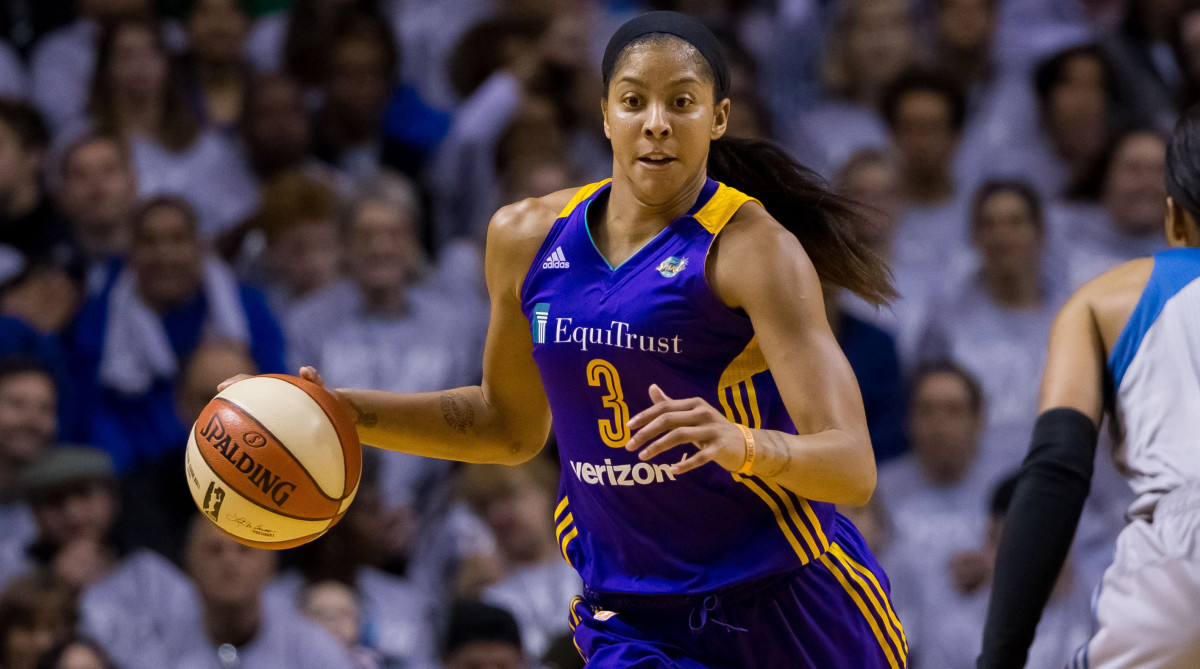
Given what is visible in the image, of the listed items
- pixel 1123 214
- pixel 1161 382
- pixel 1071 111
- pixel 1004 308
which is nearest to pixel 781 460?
pixel 1161 382

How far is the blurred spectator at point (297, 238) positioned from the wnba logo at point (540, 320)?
3993 millimetres

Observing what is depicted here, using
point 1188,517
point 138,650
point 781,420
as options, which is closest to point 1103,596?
point 1188,517

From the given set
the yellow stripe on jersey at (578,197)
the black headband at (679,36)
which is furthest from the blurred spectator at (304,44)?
the black headband at (679,36)

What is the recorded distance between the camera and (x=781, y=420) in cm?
337

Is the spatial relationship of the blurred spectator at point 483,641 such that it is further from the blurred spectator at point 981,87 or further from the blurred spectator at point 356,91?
the blurred spectator at point 981,87

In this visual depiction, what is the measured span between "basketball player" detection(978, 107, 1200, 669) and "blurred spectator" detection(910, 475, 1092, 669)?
2.44m

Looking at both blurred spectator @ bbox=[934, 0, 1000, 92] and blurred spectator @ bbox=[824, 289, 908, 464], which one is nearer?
blurred spectator @ bbox=[824, 289, 908, 464]

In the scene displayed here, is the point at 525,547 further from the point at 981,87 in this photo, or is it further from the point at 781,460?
the point at 981,87

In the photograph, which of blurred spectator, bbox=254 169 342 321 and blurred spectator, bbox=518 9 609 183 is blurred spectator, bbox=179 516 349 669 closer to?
blurred spectator, bbox=254 169 342 321

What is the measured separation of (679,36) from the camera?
10.7ft

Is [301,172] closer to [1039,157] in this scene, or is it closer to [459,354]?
[459,354]

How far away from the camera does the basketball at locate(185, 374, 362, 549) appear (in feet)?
11.4

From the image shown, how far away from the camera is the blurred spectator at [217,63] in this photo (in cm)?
774

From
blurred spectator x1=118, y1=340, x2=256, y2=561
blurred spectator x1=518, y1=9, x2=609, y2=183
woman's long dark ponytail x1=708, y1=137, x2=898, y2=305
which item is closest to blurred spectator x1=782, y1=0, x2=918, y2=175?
blurred spectator x1=518, y1=9, x2=609, y2=183
